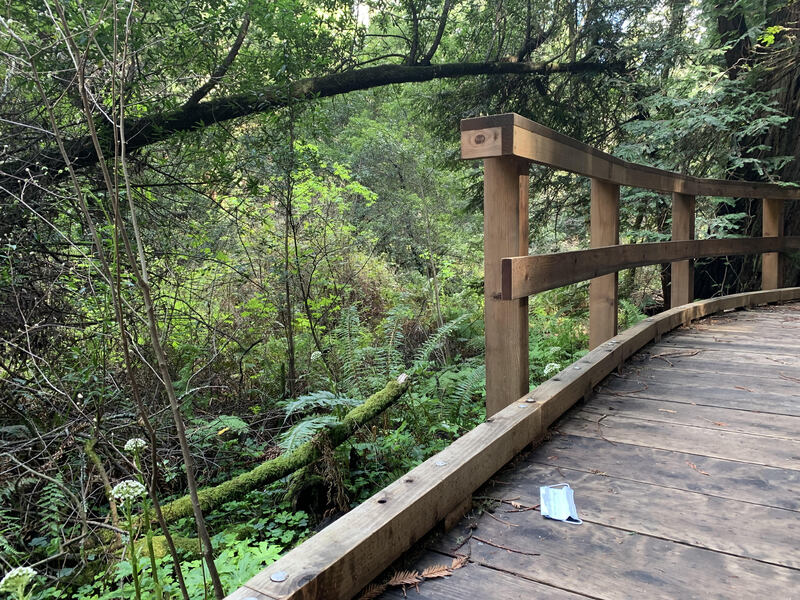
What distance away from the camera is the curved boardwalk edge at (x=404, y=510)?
4.01ft

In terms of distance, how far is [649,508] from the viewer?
183 centimetres

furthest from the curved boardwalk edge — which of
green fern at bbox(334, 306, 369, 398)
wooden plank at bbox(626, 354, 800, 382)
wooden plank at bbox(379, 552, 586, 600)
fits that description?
green fern at bbox(334, 306, 369, 398)

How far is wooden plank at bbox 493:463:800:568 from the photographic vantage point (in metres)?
1.61

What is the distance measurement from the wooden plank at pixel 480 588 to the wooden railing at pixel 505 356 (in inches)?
4.4

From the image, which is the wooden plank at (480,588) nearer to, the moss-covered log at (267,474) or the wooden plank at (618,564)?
the wooden plank at (618,564)

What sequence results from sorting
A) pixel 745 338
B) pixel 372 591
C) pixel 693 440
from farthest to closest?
pixel 745 338 → pixel 693 440 → pixel 372 591

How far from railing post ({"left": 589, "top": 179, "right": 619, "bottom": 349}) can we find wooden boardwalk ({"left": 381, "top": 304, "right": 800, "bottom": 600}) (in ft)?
2.01

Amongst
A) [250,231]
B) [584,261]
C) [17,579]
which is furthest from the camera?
[250,231]

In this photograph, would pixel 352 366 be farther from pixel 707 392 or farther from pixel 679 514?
pixel 679 514

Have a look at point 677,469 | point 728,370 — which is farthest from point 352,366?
point 677,469

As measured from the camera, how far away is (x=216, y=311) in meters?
7.47

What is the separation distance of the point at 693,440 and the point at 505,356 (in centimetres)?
90

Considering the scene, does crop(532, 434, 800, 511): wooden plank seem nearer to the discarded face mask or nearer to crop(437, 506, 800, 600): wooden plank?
the discarded face mask

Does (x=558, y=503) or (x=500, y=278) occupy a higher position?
(x=500, y=278)
